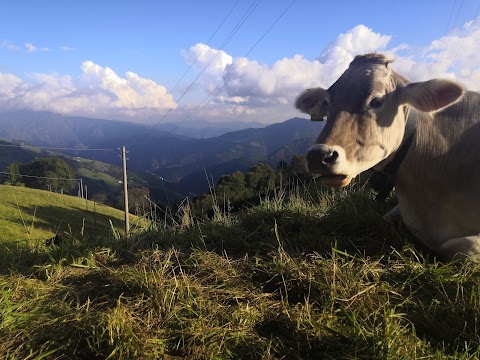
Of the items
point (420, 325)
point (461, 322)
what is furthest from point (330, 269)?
point (461, 322)

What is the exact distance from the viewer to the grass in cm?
220

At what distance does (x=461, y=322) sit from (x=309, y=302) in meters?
1.00

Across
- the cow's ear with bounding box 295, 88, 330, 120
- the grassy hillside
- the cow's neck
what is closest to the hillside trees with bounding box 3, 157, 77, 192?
the grassy hillside

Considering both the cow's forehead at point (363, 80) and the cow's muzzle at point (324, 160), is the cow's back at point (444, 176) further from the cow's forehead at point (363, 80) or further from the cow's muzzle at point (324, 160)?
the cow's muzzle at point (324, 160)

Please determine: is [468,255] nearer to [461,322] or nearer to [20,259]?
[461,322]

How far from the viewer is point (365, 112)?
3568mm

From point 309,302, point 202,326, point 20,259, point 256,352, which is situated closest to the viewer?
point 256,352

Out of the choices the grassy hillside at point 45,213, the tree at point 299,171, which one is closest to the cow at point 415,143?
the tree at point 299,171

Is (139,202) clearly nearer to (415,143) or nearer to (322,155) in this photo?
(415,143)

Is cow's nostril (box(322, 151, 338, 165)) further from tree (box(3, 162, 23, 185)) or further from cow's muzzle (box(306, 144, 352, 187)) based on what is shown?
tree (box(3, 162, 23, 185))

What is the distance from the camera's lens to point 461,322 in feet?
7.90

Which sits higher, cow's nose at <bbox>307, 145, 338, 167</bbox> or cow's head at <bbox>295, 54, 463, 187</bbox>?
cow's head at <bbox>295, 54, 463, 187</bbox>

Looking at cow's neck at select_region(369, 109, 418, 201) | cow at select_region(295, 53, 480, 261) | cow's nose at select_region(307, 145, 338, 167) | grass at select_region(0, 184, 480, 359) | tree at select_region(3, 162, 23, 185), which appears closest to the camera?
grass at select_region(0, 184, 480, 359)

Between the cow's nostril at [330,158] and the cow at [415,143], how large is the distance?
0.02 meters
